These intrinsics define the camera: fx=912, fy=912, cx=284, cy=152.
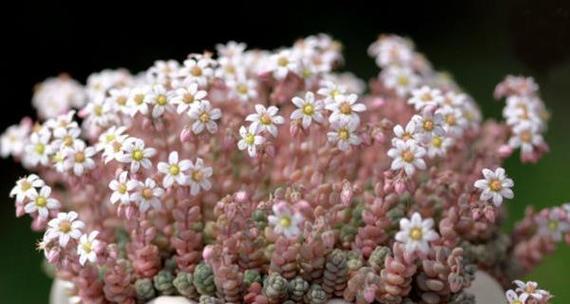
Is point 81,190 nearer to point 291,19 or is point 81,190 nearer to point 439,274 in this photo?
point 439,274

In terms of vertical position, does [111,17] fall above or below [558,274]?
above

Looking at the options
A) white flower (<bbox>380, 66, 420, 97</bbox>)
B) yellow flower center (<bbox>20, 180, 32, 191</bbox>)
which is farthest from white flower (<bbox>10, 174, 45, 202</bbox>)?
white flower (<bbox>380, 66, 420, 97</bbox>)

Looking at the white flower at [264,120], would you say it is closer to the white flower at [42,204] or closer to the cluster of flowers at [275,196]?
the cluster of flowers at [275,196]

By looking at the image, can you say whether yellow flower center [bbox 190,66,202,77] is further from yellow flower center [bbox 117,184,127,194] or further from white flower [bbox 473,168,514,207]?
white flower [bbox 473,168,514,207]

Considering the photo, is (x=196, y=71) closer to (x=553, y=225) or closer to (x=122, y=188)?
(x=122, y=188)

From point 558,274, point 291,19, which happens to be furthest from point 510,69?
point 291,19
